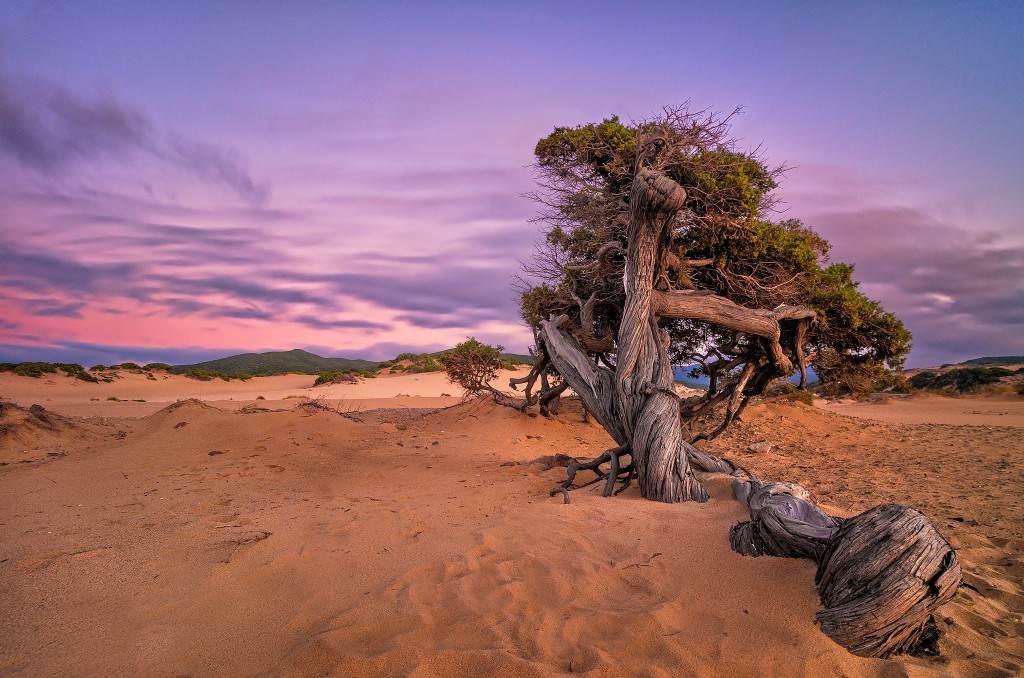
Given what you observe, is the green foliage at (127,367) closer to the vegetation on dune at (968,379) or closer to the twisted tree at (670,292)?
the twisted tree at (670,292)

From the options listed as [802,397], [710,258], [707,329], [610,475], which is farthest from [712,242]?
[802,397]

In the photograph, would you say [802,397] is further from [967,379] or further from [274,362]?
[274,362]

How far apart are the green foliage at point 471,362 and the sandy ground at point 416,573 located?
5.96 m

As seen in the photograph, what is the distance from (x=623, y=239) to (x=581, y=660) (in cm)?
717

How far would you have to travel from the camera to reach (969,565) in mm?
3713

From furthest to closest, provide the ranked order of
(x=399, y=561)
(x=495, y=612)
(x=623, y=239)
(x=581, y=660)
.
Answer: (x=623, y=239) → (x=399, y=561) → (x=495, y=612) → (x=581, y=660)

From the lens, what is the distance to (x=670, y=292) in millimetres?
7301

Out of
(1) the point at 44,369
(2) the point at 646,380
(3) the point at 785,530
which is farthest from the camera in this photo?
(1) the point at 44,369

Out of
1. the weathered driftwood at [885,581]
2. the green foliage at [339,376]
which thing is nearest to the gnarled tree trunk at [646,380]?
the weathered driftwood at [885,581]

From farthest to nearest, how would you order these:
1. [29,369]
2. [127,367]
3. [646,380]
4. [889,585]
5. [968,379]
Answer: [127,367]
[968,379]
[29,369]
[646,380]
[889,585]

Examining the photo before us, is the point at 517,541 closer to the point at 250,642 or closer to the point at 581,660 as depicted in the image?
the point at 581,660

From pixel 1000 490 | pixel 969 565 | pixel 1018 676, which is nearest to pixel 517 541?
pixel 1018 676

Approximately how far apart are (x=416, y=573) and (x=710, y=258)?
744 cm

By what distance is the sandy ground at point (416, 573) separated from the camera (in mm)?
2480
